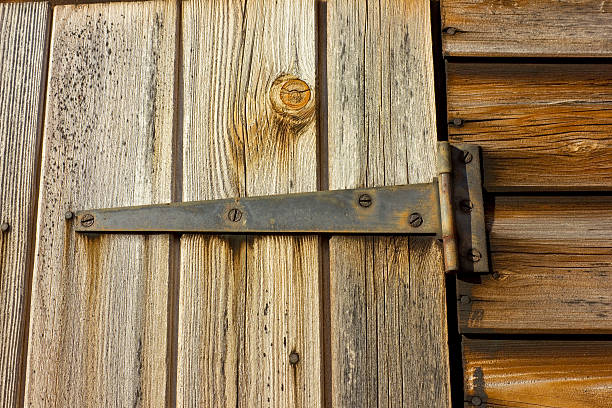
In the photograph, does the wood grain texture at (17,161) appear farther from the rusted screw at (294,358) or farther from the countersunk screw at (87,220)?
the rusted screw at (294,358)

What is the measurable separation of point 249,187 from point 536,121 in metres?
0.54

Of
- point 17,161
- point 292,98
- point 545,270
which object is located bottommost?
point 545,270

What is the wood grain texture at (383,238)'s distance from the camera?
1010 mm

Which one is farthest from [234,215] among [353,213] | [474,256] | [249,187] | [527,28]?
[527,28]

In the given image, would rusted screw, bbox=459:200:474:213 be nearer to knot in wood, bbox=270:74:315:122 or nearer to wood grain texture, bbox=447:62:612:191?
wood grain texture, bbox=447:62:612:191

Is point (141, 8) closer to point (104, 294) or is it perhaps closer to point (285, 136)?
point (285, 136)

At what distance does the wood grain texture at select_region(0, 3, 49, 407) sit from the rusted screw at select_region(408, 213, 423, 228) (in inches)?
26.9

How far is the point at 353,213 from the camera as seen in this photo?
1.05 meters

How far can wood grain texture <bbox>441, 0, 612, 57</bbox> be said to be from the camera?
3.67 ft

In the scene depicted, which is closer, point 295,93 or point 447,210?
point 447,210

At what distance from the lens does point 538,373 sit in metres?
1.00

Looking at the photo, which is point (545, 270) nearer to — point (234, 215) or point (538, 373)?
point (538, 373)

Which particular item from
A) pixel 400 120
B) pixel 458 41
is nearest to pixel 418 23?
pixel 458 41

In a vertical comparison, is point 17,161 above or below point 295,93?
below
